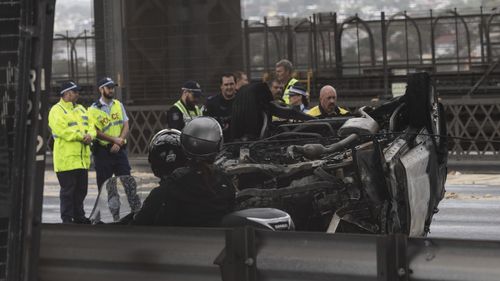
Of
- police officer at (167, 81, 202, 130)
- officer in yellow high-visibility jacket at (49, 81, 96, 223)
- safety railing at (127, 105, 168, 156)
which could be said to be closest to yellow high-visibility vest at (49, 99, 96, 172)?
officer in yellow high-visibility jacket at (49, 81, 96, 223)

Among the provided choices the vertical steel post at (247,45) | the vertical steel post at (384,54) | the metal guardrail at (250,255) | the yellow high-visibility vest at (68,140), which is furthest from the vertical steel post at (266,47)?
the metal guardrail at (250,255)

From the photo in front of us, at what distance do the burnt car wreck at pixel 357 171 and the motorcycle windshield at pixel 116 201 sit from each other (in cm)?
106

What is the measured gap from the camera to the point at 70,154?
13.4 meters

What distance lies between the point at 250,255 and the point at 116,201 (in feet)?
5.96

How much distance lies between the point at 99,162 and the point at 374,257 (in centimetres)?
994

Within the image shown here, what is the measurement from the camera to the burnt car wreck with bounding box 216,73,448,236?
24.1 ft

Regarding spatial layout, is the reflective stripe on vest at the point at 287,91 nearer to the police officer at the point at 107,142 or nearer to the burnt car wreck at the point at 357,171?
the police officer at the point at 107,142

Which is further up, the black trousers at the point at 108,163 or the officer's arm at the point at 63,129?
the officer's arm at the point at 63,129

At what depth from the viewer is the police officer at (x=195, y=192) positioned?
5.73m

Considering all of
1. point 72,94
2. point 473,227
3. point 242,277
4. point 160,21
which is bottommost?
point 473,227

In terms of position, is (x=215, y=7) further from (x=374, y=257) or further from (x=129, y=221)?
(x=374, y=257)

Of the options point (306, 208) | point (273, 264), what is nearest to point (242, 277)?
point (273, 264)

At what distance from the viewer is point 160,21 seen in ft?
79.6

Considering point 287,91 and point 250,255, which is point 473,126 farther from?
point 250,255
